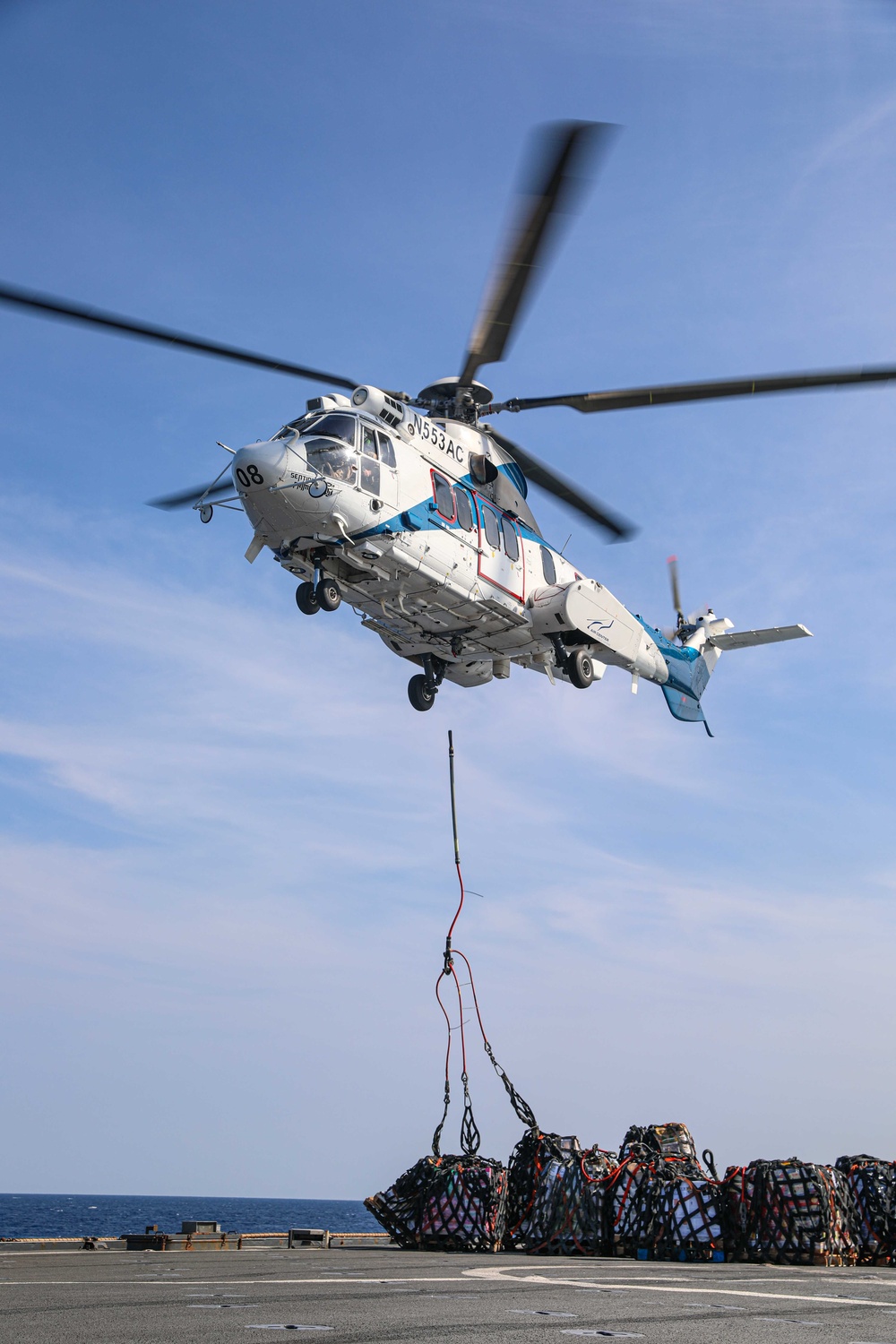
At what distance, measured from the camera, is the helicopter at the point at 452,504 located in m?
16.9

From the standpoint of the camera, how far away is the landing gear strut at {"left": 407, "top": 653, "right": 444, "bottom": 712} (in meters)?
23.0

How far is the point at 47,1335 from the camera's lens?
707 centimetres

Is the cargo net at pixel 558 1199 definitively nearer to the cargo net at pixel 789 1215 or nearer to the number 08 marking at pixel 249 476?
the cargo net at pixel 789 1215

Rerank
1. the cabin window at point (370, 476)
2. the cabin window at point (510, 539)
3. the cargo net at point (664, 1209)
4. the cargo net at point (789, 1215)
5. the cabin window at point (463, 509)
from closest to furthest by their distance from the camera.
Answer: the cargo net at point (789, 1215), the cargo net at point (664, 1209), the cabin window at point (370, 476), the cabin window at point (463, 509), the cabin window at point (510, 539)

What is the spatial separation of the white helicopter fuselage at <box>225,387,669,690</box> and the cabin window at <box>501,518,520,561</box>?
0.09ft

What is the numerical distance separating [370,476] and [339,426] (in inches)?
37.6

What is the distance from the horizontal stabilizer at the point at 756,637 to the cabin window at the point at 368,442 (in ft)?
38.6

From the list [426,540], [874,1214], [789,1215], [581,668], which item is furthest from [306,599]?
A: [874,1214]

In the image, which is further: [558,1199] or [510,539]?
[510,539]

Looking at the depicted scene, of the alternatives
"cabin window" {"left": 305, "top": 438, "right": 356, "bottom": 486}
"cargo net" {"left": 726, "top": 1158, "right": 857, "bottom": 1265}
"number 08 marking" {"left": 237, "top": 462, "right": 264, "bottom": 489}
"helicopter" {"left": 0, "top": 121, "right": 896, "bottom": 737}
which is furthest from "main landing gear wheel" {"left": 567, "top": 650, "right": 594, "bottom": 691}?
"cargo net" {"left": 726, "top": 1158, "right": 857, "bottom": 1265}

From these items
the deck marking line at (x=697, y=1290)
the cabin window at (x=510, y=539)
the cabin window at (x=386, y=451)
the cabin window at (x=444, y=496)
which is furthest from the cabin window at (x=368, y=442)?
the deck marking line at (x=697, y=1290)

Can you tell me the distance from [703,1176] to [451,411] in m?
14.2

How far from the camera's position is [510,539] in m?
22.2

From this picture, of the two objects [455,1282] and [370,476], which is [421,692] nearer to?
[370,476]
